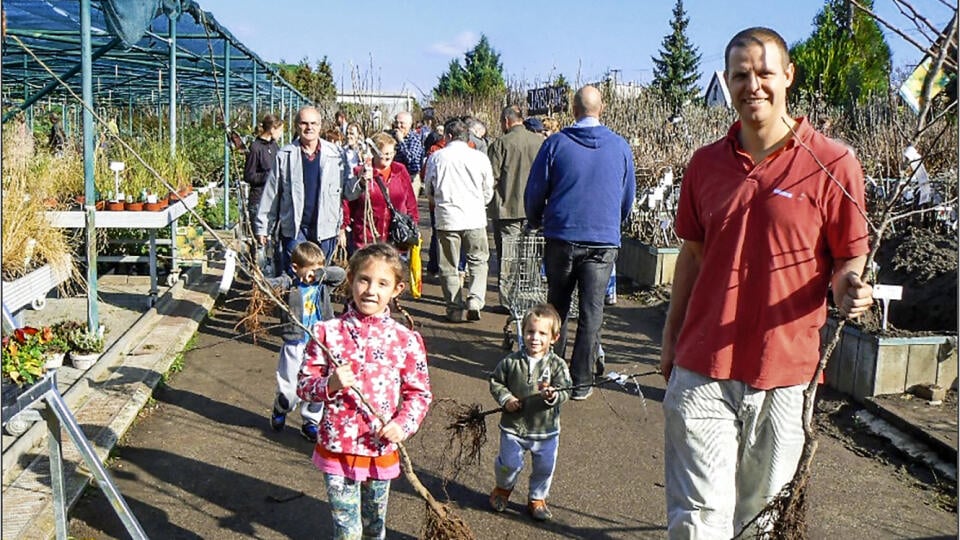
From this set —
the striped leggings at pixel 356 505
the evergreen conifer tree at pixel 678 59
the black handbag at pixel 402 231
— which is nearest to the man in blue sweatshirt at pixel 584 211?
the black handbag at pixel 402 231

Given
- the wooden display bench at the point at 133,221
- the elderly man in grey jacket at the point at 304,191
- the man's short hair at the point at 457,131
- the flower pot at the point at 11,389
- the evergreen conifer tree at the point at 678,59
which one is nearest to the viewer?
the flower pot at the point at 11,389

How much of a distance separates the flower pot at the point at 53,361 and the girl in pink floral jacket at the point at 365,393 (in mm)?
3433

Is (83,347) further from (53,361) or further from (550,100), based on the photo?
(550,100)

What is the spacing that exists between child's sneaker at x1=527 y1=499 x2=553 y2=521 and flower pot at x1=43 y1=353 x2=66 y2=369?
350 cm

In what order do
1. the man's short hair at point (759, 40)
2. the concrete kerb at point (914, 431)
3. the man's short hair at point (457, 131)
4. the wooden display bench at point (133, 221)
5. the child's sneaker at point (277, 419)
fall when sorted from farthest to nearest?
the man's short hair at point (457, 131)
the wooden display bench at point (133, 221)
the child's sneaker at point (277, 419)
the concrete kerb at point (914, 431)
the man's short hair at point (759, 40)

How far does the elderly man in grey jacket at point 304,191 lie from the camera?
7.26 metres

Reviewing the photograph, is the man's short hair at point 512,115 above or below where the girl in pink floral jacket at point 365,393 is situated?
above

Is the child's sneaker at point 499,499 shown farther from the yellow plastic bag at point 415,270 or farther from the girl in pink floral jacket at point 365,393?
the yellow plastic bag at point 415,270

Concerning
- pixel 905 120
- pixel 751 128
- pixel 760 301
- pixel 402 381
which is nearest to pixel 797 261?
pixel 760 301

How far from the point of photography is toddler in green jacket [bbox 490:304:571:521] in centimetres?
463

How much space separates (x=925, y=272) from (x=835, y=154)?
5.82 m

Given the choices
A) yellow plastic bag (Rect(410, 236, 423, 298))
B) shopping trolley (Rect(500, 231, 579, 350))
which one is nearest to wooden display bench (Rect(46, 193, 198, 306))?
yellow plastic bag (Rect(410, 236, 423, 298))

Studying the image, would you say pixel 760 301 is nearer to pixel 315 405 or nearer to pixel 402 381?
pixel 402 381

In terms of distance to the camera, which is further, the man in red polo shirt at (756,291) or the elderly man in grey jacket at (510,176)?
the elderly man in grey jacket at (510,176)
